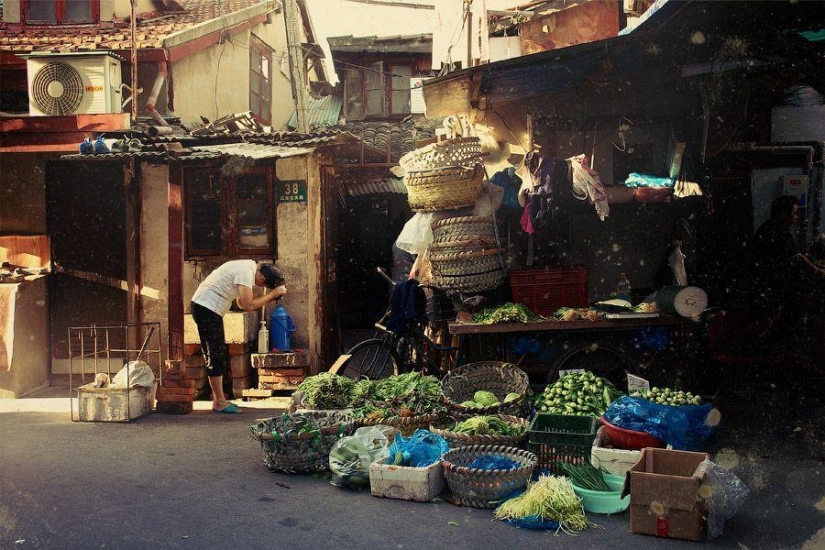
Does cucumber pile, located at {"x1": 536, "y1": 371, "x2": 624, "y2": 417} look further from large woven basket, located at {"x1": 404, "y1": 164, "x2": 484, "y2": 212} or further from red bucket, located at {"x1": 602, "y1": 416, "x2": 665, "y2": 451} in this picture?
large woven basket, located at {"x1": 404, "y1": 164, "x2": 484, "y2": 212}

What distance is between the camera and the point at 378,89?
19656 mm

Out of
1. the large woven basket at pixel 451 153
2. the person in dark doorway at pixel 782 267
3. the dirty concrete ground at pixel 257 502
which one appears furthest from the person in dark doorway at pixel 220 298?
the person in dark doorway at pixel 782 267

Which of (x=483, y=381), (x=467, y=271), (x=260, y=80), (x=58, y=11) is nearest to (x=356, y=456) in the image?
(x=483, y=381)

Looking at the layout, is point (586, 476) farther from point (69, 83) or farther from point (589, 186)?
point (69, 83)

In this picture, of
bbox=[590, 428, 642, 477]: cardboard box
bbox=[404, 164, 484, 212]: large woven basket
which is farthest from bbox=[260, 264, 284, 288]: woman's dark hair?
bbox=[590, 428, 642, 477]: cardboard box

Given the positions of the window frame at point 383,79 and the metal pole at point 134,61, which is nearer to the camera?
the metal pole at point 134,61

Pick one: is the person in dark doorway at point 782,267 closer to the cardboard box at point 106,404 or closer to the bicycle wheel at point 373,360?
the bicycle wheel at point 373,360

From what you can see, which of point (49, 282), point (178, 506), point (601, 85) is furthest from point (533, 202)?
point (49, 282)

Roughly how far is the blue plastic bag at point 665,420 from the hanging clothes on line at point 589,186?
2.80 m

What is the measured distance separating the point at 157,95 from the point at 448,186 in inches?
256

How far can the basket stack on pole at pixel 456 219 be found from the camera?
9141 mm

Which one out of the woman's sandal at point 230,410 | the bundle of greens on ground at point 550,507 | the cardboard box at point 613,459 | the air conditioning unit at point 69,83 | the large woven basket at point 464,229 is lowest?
the woman's sandal at point 230,410

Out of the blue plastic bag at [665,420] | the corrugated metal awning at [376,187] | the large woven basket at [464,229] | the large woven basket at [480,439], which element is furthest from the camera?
the corrugated metal awning at [376,187]

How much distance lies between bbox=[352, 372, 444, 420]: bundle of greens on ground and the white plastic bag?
122 inches
